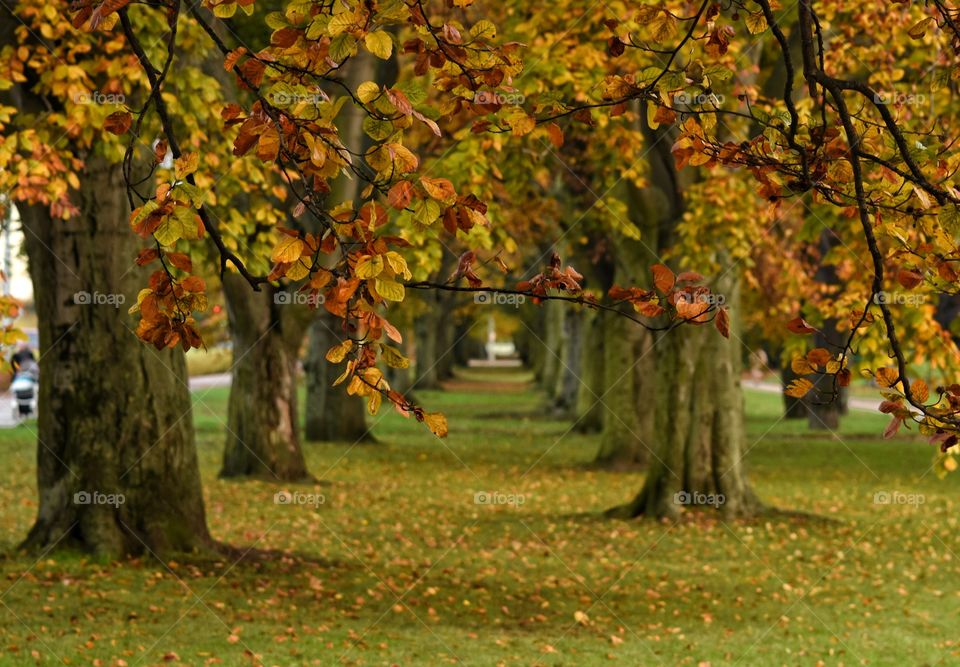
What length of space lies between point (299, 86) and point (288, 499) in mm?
14598

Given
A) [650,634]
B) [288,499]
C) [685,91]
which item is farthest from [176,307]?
[288,499]

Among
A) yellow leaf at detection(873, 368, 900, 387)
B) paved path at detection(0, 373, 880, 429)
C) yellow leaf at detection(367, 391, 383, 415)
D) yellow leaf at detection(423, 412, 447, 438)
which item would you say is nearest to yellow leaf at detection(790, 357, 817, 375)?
yellow leaf at detection(873, 368, 900, 387)

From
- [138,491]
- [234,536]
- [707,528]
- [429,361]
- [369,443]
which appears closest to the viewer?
[138,491]

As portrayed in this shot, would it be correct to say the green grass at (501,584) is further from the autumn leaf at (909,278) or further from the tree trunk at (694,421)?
the autumn leaf at (909,278)

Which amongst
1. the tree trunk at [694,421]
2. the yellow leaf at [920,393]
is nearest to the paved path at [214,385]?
the tree trunk at [694,421]

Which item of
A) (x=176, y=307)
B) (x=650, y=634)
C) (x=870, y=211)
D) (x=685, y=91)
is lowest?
(x=650, y=634)

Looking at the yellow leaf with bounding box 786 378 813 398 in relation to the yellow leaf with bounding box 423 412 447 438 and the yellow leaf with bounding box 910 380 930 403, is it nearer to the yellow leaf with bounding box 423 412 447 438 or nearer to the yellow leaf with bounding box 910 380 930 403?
the yellow leaf with bounding box 910 380 930 403

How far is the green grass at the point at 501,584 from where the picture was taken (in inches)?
353

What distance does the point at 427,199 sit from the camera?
128 inches

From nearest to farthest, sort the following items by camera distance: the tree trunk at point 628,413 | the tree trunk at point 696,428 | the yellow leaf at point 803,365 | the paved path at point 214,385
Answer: the yellow leaf at point 803,365 < the tree trunk at point 696,428 < the tree trunk at point 628,413 < the paved path at point 214,385

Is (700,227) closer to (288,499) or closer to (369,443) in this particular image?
(288,499)

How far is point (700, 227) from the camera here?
14.5 m

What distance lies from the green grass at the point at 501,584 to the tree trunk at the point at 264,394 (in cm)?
88

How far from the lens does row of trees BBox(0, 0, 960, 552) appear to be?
3.29 metres
